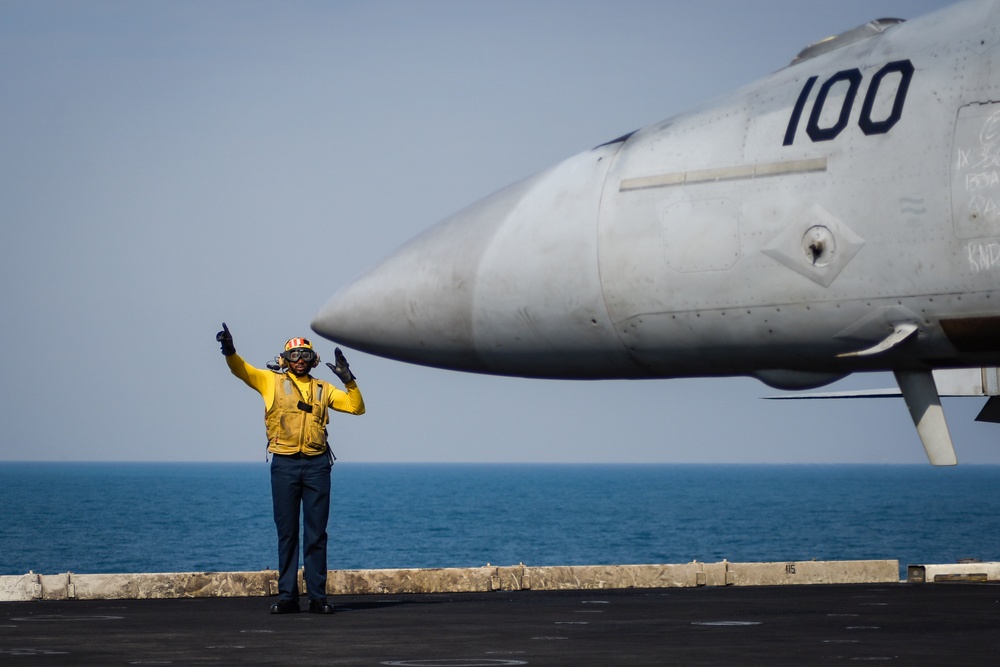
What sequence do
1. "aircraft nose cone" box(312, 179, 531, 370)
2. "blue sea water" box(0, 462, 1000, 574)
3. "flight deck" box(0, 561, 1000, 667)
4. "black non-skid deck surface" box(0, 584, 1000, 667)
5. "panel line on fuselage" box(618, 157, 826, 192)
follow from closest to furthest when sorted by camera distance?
"black non-skid deck surface" box(0, 584, 1000, 667) → "flight deck" box(0, 561, 1000, 667) → "panel line on fuselage" box(618, 157, 826, 192) → "aircraft nose cone" box(312, 179, 531, 370) → "blue sea water" box(0, 462, 1000, 574)

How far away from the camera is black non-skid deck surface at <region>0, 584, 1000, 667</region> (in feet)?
24.3

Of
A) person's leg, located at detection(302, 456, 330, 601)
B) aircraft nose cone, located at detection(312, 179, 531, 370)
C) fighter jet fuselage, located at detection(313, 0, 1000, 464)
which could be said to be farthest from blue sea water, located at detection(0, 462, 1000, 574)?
fighter jet fuselage, located at detection(313, 0, 1000, 464)

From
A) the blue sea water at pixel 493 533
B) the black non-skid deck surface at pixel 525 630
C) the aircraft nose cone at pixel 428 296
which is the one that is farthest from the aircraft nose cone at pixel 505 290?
the blue sea water at pixel 493 533

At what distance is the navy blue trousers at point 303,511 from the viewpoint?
11031 millimetres

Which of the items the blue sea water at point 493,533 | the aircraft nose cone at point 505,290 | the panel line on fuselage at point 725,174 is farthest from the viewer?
the blue sea water at point 493,533

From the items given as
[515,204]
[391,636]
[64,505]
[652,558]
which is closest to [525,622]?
[391,636]

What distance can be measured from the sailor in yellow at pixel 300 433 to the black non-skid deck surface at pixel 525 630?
748 millimetres

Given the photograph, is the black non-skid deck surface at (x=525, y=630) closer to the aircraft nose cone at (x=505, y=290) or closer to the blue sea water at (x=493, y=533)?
the aircraft nose cone at (x=505, y=290)

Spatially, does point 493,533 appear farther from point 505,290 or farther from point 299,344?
point 505,290

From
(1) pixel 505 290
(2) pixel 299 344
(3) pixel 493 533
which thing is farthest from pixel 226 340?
(3) pixel 493 533

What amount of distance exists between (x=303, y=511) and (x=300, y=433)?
642 millimetres

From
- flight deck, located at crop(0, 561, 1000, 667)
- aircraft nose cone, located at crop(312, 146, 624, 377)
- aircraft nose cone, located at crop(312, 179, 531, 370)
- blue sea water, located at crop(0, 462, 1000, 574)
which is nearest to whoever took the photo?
flight deck, located at crop(0, 561, 1000, 667)

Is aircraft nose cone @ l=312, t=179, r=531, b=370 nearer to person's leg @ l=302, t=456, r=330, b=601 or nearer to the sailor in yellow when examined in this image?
the sailor in yellow

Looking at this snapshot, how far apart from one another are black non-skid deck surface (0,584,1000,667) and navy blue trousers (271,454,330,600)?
45cm
